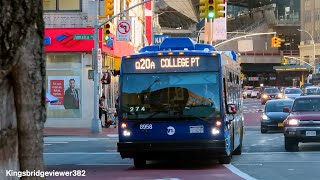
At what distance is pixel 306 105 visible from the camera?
1995 cm

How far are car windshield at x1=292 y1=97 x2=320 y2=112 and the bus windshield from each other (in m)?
6.25

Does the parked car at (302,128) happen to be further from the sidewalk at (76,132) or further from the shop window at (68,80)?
the shop window at (68,80)

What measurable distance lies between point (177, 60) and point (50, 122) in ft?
69.4

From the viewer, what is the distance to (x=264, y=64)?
117750 millimetres

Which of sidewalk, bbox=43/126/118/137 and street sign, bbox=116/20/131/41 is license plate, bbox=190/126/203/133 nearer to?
sidewalk, bbox=43/126/118/137

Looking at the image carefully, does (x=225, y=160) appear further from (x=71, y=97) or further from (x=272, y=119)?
(x=71, y=97)

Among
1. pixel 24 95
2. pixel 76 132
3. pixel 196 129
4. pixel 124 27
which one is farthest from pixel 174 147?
pixel 124 27

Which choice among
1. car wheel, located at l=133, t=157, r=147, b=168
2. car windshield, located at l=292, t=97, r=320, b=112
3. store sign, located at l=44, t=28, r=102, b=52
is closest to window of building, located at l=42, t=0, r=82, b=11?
store sign, located at l=44, t=28, r=102, b=52

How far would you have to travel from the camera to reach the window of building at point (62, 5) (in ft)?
114

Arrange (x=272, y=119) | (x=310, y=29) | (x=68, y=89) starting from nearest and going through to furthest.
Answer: (x=272, y=119) → (x=68, y=89) → (x=310, y=29)

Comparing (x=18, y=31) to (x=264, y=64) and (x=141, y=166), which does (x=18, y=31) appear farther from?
(x=264, y=64)

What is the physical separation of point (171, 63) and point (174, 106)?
1.07 m

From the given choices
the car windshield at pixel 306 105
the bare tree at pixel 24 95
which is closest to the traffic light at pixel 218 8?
the car windshield at pixel 306 105

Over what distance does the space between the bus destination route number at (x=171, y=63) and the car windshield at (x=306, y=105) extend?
6.46 m
